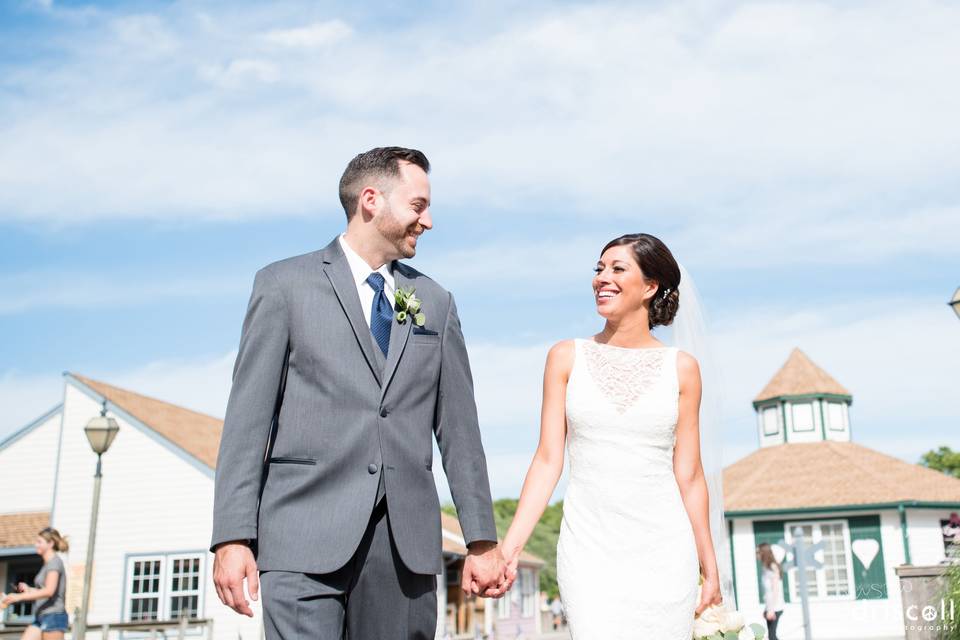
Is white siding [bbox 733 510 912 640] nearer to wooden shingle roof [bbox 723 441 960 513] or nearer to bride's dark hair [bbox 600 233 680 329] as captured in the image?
wooden shingle roof [bbox 723 441 960 513]

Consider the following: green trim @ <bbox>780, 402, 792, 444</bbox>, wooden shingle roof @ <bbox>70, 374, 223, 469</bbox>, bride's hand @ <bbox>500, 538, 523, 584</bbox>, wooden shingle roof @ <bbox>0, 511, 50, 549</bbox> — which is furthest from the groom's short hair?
green trim @ <bbox>780, 402, 792, 444</bbox>

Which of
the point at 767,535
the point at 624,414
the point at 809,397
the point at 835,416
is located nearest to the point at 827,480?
the point at 767,535

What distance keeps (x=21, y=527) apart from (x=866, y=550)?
25266 mm

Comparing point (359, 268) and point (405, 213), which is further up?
point (405, 213)

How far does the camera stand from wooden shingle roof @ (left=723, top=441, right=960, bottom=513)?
3534 cm

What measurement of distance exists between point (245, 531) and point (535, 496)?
158cm

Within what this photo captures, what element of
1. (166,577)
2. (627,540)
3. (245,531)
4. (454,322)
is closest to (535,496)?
(627,540)

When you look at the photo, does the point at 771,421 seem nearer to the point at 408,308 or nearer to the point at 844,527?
the point at 844,527

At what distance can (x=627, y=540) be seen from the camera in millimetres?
4617

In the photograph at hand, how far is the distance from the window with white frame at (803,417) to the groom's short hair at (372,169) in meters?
40.3

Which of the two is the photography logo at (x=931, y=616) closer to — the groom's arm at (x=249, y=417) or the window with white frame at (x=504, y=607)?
the groom's arm at (x=249, y=417)

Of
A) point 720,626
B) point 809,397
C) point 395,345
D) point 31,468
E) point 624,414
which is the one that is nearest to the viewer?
point 395,345

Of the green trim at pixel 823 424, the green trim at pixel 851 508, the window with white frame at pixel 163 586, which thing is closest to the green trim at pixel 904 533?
the green trim at pixel 851 508

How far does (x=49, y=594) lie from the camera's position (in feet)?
41.2
